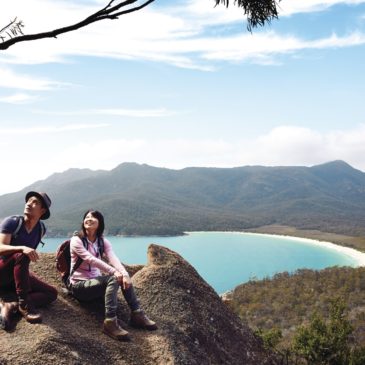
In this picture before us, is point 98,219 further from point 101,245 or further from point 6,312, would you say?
point 6,312

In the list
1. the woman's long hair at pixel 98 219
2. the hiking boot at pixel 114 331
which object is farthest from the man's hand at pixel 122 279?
the woman's long hair at pixel 98 219

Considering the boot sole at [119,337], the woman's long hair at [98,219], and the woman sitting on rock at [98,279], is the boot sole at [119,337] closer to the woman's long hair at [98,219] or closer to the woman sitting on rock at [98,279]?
the woman sitting on rock at [98,279]

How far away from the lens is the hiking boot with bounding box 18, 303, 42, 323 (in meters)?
7.20


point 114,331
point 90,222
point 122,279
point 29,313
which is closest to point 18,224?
point 90,222

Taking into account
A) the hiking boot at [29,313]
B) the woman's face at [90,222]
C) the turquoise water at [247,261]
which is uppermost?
the woman's face at [90,222]

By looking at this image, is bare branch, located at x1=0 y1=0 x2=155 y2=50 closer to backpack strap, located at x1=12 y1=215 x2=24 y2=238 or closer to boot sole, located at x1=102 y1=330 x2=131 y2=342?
backpack strap, located at x1=12 y1=215 x2=24 y2=238

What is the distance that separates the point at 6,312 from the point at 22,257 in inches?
34.0

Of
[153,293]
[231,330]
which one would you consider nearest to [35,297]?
[153,293]

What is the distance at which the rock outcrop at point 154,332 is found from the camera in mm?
6910

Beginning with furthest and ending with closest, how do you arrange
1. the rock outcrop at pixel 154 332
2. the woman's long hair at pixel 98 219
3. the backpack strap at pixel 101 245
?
1. the backpack strap at pixel 101 245
2. the woman's long hair at pixel 98 219
3. the rock outcrop at pixel 154 332

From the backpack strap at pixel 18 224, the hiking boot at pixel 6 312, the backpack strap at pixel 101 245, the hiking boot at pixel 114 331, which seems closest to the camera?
the hiking boot at pixel 6 312

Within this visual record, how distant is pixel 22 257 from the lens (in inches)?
281

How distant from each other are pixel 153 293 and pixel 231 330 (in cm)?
188

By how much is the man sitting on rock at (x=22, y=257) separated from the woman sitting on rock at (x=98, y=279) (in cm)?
69
